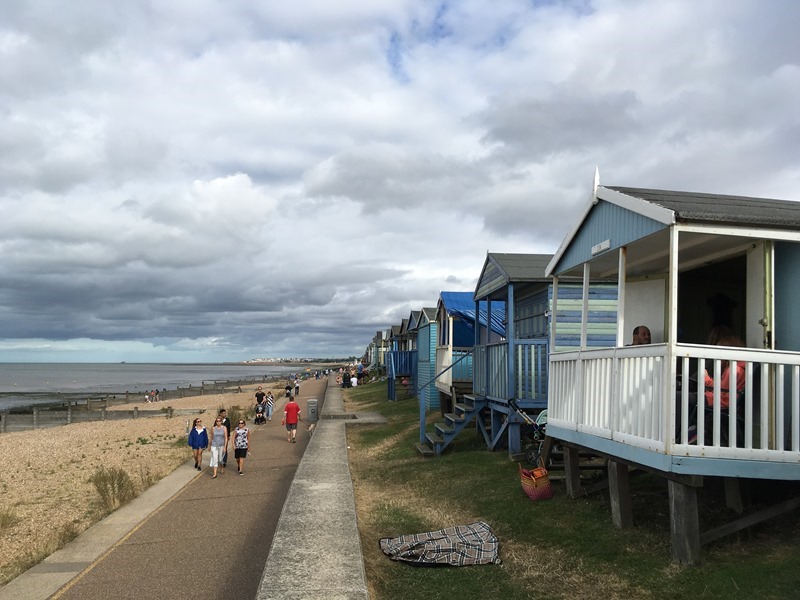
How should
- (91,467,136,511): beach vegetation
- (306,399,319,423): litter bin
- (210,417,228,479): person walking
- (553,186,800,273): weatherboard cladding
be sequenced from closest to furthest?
(553,186,800,273): weatherboard cladding → (91,467,136,511): beach vegetation → (210,417,228,479): person walking → (306,399,319,423): litter bin

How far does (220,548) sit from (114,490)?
427 cm

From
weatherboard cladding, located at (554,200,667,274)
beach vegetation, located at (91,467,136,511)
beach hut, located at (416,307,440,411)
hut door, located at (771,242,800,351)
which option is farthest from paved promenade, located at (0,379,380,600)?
beach hut, located at (416,307,440,411)

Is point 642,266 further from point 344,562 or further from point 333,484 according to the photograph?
point 333,484

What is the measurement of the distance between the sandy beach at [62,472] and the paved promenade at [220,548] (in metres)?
0.71

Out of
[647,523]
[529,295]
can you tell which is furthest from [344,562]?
[529,295]

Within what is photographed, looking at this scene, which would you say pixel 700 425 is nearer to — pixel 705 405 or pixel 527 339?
pixel 705 405

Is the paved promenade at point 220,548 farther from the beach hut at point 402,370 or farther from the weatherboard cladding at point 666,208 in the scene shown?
the beach hut at point 402,370

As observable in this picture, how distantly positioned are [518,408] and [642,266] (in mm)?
4569

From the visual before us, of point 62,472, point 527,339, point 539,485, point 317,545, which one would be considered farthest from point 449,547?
point 62,472

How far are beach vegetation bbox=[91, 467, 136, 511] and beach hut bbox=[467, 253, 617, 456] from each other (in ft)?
22.7

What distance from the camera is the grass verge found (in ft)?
18.8

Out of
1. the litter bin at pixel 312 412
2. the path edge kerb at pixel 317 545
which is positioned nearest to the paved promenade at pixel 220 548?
the path edge kerb at pixel 317 545

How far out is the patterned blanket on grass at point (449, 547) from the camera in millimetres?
7164

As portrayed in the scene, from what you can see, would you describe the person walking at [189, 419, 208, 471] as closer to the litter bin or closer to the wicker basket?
the wicker basket
